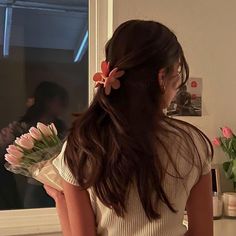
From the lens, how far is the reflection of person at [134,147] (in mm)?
882

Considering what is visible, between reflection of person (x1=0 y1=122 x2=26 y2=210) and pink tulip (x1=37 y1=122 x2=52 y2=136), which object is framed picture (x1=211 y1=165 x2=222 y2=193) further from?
pink tulip (x1=37 y1=122 x2=52 y2=136)

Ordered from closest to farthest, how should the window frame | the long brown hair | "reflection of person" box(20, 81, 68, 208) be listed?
the long brown hair
the window frame
"reflection of person" box(20, 81, 68, 208)

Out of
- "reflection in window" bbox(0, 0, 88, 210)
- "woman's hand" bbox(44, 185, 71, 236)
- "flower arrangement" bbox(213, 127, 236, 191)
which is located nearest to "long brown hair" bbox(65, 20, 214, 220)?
"woman's hand" bbox(44, 185, 71, 236)

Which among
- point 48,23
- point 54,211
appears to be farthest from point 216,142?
point 48,23

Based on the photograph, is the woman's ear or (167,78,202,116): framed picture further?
(167,78,202,116): framed picture

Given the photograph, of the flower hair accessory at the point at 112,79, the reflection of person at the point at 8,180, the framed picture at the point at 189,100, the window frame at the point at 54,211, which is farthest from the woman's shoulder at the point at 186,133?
the reflection of person at the point at 8,180

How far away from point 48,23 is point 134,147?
1.24 m

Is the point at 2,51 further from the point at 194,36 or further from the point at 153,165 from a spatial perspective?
the point at 153,165

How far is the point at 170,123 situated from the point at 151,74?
0.12 meters

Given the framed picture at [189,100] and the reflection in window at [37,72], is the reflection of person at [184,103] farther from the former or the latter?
the reflection in window at [37,72]

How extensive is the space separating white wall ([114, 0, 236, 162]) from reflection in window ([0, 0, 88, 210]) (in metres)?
0.38

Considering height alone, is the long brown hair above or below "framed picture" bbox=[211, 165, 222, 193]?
above

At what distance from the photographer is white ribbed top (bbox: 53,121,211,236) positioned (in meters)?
0.91

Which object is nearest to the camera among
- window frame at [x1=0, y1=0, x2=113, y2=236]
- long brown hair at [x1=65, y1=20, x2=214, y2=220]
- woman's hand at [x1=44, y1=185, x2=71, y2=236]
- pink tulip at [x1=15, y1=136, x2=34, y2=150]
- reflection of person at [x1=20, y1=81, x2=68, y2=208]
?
long brown hair at [x1=65, y1=20, x2=214, y2=220]
